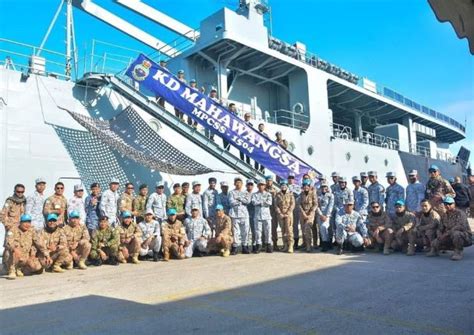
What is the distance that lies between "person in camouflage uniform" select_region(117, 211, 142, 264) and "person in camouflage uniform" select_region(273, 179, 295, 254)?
2572mm

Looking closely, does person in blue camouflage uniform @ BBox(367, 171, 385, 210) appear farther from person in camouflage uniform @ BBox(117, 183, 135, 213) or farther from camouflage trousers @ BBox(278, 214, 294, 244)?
person in camouflage uniform @ BBox(117, 183, 135, 213)

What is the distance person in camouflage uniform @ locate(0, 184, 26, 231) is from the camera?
6094mm

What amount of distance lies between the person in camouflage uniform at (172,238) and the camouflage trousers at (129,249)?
0.51m

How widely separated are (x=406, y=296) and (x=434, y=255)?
2927 mm

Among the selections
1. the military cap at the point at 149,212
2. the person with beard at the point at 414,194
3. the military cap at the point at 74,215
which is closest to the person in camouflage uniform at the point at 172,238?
the military cap at the point at 149,212

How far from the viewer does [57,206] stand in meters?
6.43

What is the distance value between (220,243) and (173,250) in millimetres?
828

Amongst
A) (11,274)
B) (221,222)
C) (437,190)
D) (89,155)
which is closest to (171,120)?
(89,155)

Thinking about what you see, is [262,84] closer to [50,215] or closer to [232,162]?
[232,162]

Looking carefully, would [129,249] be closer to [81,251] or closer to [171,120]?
[81,251]

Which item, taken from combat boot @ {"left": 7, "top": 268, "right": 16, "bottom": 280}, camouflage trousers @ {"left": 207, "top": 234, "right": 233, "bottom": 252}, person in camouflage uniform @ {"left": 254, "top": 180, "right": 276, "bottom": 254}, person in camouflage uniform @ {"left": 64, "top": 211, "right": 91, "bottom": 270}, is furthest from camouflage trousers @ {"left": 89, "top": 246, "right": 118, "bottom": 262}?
person in camouflage uniform @ {"left": 254, "top": 180, "right": 276, "bottom": 254}

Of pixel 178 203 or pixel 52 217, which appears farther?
pixel 178 203

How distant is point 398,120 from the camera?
22156 mm

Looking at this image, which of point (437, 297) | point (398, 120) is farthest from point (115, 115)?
point (398, 120)
